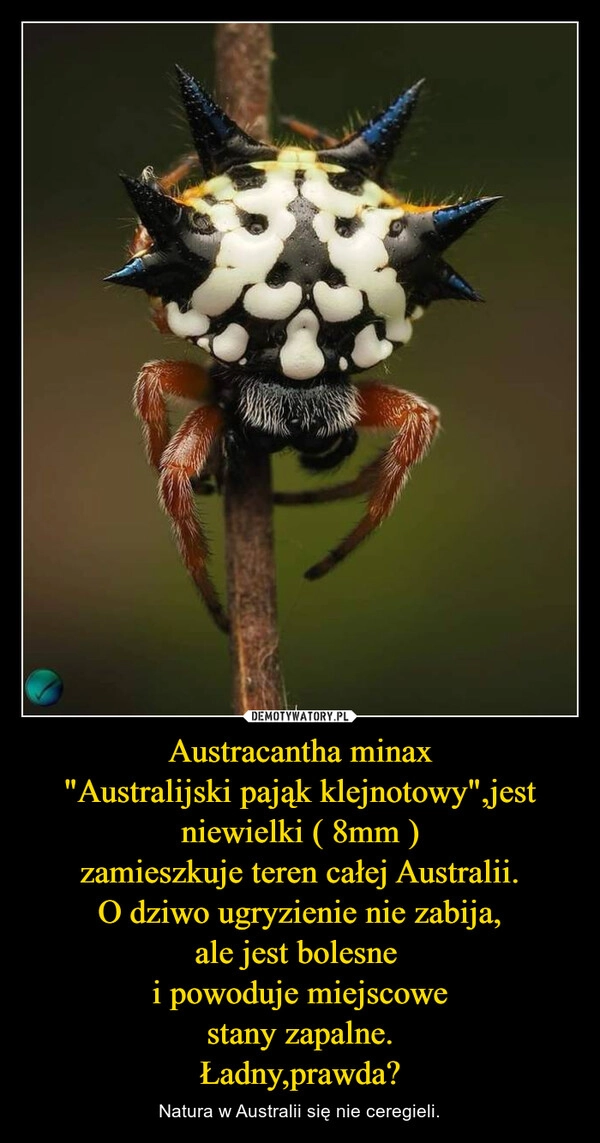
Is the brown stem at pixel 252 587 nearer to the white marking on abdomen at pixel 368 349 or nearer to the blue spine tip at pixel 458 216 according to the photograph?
the white marking on abdomen at pixel 368 349

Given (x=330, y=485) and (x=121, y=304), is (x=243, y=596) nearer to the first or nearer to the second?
(x=330, y=485)

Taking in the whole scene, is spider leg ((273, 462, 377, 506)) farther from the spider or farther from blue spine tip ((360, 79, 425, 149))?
blue spine tip ((360, 79, 425, 149))

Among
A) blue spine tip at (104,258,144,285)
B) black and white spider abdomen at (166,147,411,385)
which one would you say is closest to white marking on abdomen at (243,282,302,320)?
black and white spider abdomen at (166,147,411,385)

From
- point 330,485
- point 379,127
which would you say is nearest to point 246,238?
point 379,127

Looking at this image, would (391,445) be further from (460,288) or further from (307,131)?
(307,131)

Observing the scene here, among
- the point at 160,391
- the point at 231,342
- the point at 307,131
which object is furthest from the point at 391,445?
the point at 307,131

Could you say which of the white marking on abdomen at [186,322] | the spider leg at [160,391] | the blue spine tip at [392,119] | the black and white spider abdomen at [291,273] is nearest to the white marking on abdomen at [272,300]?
the black and white spider abdomen at [291,273]
